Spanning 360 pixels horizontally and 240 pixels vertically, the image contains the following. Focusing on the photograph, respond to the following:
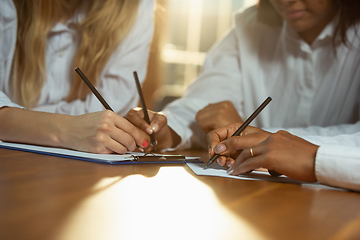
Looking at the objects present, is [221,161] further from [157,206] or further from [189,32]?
[189,32]

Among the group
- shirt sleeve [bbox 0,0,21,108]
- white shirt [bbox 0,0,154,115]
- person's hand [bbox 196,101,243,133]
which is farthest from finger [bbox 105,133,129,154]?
shirt sleeve [bbox 0,0,21,108]

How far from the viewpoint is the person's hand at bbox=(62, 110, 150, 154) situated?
0.76 meters

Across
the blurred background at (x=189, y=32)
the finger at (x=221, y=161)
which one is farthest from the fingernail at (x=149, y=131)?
the blurred background at (x=189, y=32)

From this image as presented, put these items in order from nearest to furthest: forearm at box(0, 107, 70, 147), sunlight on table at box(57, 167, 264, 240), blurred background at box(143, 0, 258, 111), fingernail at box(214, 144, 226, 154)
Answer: sunlight on table at box(57, 167, 264, 240) < fingernail at box(214, 144, 226, 154) < forearm at box(0, 107, 70, 147) < blurred background at box(143, 0, 258, 111)

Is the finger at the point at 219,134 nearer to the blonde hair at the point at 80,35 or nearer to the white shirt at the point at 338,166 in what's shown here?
the white shirt at the point at 338,166

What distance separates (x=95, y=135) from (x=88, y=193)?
0.30 meters

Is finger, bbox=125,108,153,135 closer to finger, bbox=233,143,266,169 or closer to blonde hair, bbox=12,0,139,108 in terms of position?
finger, bbox=233,143,266,169

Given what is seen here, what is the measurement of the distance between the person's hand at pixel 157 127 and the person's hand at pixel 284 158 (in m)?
0.32

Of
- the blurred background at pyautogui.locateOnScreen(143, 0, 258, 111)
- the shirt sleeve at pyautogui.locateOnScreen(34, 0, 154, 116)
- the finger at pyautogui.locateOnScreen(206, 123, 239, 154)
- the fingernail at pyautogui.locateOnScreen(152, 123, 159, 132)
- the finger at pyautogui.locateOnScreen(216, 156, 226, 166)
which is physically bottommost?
the finger at pyautogui.locateOnScreen(216, 156, 226, 166)

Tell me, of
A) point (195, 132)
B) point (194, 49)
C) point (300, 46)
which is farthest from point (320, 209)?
point (194, 49)

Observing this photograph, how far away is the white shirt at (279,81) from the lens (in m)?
1.20

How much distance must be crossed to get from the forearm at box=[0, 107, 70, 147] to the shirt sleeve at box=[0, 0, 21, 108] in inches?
19.0

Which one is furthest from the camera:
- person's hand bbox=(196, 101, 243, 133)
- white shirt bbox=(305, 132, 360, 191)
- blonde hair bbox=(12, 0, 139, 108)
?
blonde hair bbox=(12, 0, 139, 108)

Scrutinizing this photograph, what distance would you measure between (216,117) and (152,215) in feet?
2.11
